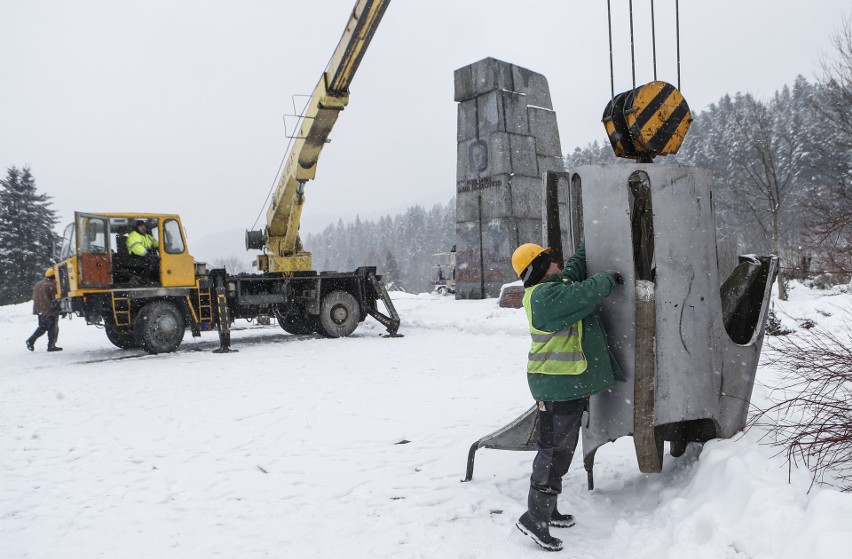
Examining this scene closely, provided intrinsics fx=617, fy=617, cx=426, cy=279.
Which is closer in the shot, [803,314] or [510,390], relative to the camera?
[510,390]

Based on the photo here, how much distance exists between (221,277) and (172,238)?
1164mm

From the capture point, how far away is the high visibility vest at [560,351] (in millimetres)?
3328

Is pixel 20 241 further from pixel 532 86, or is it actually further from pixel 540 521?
pixel 540 521

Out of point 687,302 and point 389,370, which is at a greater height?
point 687,302

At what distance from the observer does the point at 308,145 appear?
13.0 meters

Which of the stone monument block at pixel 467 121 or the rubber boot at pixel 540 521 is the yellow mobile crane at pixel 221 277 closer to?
the stone monument block at pixel 467 121

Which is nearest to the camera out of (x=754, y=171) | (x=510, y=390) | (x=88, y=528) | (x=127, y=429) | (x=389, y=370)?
(x=88, y=528)

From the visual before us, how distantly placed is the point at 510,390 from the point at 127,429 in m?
4.05

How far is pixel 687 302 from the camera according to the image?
343 cm

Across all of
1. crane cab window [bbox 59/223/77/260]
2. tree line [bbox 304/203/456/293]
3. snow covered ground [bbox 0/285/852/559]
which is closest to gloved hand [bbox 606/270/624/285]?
snow covered ground [bbox 0/285/852/559]

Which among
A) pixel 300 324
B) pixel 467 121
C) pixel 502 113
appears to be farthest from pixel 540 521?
pixel 467 121

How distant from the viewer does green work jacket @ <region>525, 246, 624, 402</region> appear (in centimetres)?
327

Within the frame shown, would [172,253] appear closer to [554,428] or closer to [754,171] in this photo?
[554,428]

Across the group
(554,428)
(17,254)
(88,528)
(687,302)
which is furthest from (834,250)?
(17,254)
